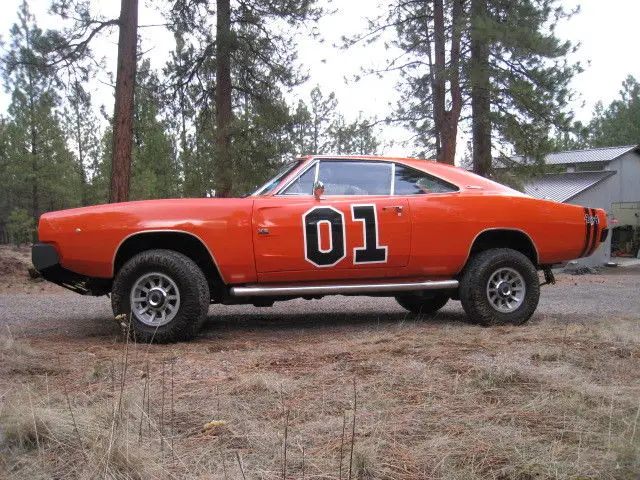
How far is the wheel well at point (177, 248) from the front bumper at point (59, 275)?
312 mm

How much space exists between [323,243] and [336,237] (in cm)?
13

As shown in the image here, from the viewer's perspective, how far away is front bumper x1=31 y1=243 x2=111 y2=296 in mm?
4777

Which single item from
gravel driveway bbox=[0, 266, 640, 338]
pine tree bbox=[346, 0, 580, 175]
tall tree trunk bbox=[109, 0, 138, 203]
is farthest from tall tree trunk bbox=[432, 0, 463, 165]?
tall tree trunk bbox=[109, 0, 138, 203]

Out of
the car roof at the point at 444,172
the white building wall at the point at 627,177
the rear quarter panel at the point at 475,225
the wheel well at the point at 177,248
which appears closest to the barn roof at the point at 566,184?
the white building wall at the point at 627,177

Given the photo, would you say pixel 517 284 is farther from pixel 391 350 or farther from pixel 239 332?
pixel 239 332

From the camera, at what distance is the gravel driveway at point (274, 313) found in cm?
578

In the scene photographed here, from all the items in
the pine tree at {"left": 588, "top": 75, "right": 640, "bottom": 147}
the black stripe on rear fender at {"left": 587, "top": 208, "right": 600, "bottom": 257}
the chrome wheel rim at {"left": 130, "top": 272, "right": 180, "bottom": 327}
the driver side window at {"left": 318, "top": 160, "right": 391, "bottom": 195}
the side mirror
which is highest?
the pine tree at {"left": 588, "top": 75, "right": 640, "bottom": 147}

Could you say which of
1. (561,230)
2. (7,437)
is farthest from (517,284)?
(7,437)

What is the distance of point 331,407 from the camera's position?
287 cm

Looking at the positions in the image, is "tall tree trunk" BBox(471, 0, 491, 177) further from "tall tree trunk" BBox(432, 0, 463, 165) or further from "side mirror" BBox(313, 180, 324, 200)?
"side mirror" BBox(313, 180, 324, 200)

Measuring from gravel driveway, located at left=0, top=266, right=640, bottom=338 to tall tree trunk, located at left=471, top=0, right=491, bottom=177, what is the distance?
6599 mm

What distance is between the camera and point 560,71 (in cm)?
1426

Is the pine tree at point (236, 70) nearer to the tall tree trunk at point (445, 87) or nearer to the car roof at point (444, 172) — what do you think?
the tall tree trunk at point (445, 87)

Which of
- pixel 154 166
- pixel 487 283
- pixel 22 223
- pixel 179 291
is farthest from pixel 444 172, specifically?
pixel 22 223
